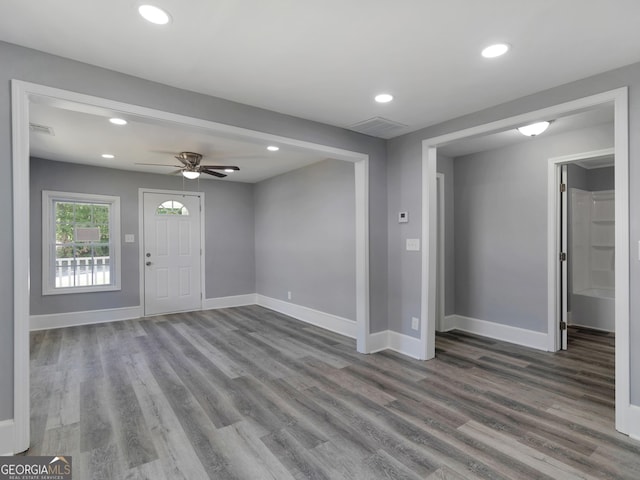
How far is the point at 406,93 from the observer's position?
9.32ft

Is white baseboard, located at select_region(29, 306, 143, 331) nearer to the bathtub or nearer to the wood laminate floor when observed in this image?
the wood laminate floor

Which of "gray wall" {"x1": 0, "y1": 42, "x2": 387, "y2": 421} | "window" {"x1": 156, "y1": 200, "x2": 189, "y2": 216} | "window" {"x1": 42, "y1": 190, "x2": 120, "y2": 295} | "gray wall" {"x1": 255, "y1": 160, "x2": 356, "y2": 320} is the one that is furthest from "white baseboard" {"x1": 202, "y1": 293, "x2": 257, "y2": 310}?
"gray wall" {"x1": 0, "y1": 42, "x2": 387, "y2": 421}

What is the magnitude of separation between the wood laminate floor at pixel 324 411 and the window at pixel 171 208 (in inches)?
101

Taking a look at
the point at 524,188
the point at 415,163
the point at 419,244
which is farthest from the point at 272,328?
the point at 524,188

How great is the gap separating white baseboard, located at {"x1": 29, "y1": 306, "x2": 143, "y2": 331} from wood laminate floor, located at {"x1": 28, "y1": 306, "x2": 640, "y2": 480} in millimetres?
807

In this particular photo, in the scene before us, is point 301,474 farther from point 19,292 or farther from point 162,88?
point 162,88

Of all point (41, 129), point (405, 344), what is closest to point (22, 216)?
point (41, 129)

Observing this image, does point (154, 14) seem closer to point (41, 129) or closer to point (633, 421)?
point (41, 129)

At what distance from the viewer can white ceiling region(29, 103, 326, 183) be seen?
10.8ft

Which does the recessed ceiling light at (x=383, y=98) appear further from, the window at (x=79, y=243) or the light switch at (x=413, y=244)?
the window at (x=79, y=243)

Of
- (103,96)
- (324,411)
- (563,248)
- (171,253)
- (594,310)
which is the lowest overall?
(324,411)

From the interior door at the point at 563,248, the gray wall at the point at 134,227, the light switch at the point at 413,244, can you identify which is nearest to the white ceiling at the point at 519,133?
the interior door at the point at 563,248

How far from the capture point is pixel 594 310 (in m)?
4.95

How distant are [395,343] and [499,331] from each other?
1.46 m
